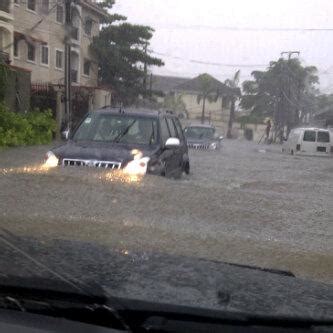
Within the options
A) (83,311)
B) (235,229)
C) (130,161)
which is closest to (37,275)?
(83,311)

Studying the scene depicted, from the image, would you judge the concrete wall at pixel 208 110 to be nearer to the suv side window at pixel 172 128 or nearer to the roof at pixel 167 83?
the roof at pixel 167 83

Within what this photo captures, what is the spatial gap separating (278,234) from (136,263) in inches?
184

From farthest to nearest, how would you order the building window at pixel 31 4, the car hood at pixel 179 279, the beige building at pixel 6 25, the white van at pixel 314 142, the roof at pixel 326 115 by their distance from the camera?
the roof at pixel 326 115
the white van at pixel 314 142
the beige building at pixel 6 25
the building window at pixel 31 4
the car hood at pixel 179 279

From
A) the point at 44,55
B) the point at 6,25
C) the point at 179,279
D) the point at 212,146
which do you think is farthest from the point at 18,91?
the point at 179,279

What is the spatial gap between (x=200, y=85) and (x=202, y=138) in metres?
39.7

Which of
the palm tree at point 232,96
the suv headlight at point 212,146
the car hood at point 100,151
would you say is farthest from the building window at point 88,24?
the palm tree at point 232,96

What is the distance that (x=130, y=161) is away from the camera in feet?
27.3

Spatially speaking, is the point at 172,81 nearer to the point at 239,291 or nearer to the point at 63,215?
the point at 63,215

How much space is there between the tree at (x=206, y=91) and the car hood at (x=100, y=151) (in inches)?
2008

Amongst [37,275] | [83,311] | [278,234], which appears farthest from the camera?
[278,234]

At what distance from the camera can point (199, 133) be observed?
932 inches

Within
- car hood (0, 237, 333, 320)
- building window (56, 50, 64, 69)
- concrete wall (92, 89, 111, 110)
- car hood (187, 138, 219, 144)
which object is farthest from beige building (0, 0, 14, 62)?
car hood (0, 237, 333, 320)

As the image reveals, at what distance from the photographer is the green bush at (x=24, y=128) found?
731 inches

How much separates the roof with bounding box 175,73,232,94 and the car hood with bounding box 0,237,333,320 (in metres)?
58.2
